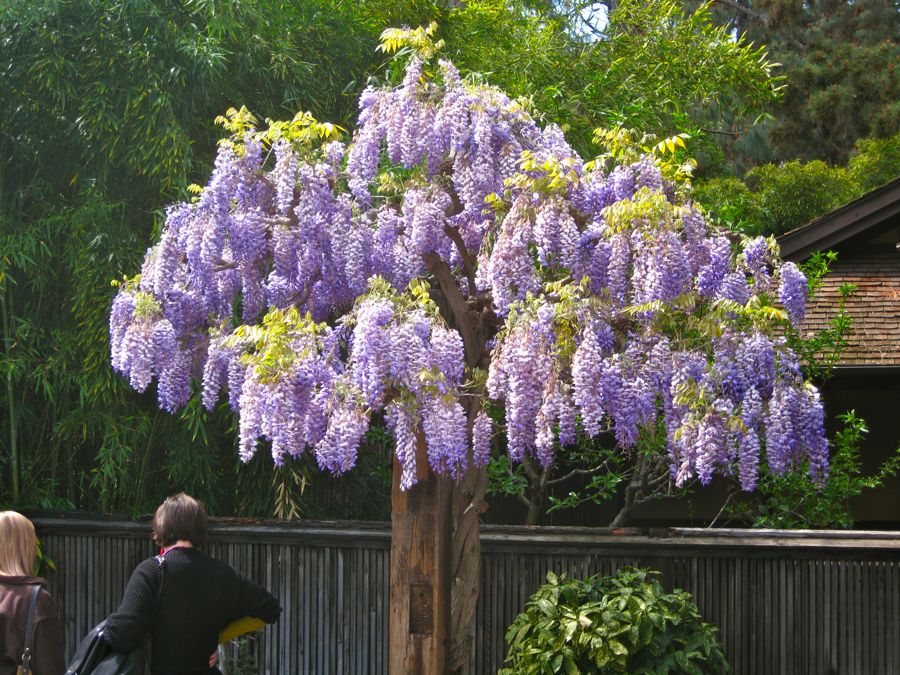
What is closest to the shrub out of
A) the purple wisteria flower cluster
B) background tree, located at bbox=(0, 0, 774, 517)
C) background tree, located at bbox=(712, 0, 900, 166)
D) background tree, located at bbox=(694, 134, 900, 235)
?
the purple wisteria flower cluster

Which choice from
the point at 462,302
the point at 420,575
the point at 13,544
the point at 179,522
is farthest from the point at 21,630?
the point at 462,302

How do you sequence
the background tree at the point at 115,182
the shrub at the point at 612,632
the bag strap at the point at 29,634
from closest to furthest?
the bag strap at the point at 29,634, the shrub at the point at 612,632, the background tree at the point at 115,182

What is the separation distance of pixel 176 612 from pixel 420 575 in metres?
1.54

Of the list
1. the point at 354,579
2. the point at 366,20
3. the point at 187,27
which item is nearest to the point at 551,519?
the point at 354,579

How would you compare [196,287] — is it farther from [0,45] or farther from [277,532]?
[0,45]

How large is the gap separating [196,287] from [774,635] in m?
3.51

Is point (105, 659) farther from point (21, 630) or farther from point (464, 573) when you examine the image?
point (464, 573)

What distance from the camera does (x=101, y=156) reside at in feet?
23.1

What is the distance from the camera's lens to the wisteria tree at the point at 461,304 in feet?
→ 14.3

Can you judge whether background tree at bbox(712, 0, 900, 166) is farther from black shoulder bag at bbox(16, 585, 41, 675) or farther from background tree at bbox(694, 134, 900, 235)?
black shoulder bag at bbox(16, 585, 41, 675)

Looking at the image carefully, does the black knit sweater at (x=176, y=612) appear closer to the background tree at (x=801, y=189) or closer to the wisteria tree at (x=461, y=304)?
the wisteria tree at (x=461, y=304)

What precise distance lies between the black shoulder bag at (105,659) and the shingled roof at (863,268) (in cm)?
588

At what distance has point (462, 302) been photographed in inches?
201

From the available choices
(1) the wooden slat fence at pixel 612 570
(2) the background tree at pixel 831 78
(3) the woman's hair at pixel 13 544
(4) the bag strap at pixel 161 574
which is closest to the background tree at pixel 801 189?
(2) the background tree at pixel 831 78
